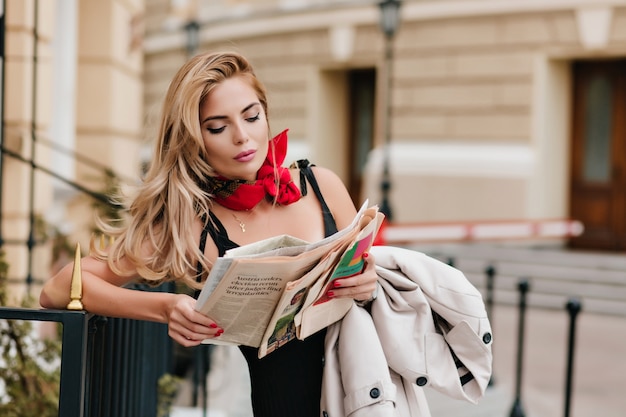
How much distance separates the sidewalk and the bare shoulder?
9.45 ft

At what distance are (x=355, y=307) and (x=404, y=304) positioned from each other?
5.6 inches

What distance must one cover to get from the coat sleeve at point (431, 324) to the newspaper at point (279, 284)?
204mm

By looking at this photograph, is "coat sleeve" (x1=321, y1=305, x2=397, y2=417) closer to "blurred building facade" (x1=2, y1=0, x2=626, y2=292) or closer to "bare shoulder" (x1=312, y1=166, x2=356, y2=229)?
"bare shoulder" (x1=312, y1=166, x2=356, y2=229)

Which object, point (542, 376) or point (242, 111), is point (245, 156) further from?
point (542, 376)

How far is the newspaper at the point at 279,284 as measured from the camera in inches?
84.1

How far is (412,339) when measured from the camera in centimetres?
258

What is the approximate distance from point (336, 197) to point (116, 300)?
72 centimetres

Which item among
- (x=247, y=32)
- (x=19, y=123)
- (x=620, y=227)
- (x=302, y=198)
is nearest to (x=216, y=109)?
(x=302, y=198)

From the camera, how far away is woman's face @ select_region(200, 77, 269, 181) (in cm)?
249

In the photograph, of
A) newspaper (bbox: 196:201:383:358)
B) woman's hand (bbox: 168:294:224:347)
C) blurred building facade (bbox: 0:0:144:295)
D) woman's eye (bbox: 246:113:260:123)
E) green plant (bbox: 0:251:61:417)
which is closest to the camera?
newspaper (bbox: 196:201:383:358)

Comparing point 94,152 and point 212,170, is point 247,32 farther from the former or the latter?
point 212,170

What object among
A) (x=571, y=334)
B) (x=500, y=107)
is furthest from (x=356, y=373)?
(x=500, y=107)

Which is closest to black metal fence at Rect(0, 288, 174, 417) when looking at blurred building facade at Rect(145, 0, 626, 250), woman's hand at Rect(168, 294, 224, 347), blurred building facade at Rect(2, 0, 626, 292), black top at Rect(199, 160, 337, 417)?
woman's hand at Rect(168, 294, 224, 347)

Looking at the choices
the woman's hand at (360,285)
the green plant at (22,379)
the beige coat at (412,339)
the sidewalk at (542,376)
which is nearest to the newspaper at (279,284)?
the woman's hand at (360,285)
